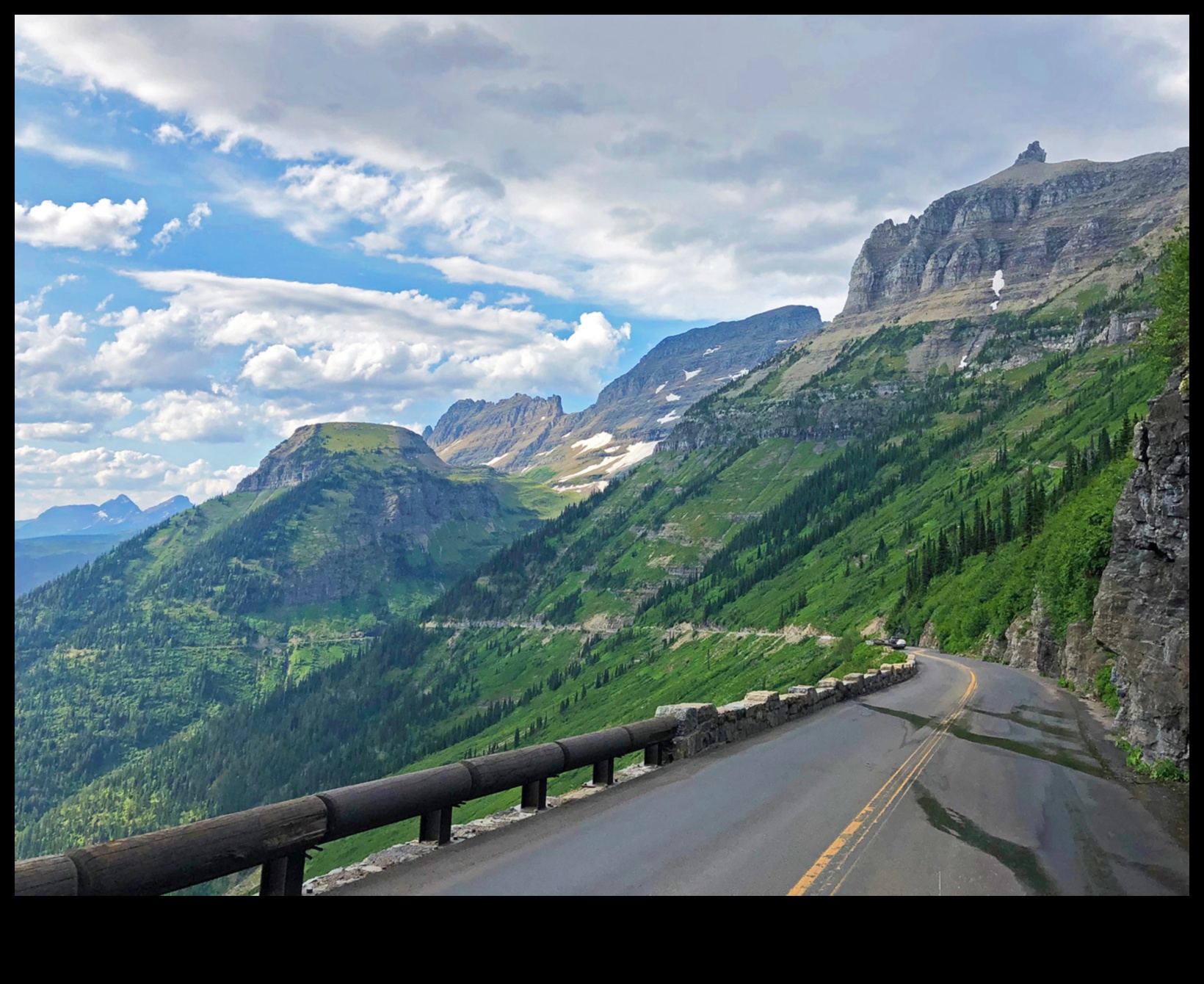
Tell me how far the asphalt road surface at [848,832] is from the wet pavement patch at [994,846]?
0.13ft

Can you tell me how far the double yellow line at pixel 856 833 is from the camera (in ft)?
34.3

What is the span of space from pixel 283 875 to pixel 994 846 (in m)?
11.1

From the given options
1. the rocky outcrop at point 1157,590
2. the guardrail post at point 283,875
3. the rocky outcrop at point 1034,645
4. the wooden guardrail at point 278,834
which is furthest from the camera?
the rocky outcrop at point 1034,645

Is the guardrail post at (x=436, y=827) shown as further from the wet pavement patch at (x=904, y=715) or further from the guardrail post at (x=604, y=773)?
the wet pavement patch at (x=904, y=715)

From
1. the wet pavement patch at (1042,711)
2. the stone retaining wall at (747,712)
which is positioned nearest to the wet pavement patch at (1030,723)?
the wet pavement patch at (1042,711)

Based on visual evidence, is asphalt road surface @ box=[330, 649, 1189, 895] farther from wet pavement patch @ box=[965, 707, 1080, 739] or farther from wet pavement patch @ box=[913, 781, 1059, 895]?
wet pavement patch @ box=[965, 707, 1080, 739]

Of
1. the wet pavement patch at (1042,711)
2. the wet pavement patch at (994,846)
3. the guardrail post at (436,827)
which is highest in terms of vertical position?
the guardrail post at (436,827)

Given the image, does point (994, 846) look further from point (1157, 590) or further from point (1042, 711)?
point (1042, 711)

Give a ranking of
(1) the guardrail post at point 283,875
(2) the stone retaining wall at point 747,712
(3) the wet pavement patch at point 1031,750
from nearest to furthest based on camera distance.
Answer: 1. (1) the guardrail post at point 283,875
2. (3) the wet pavement patch at point 1031,750
3. (2) the stone retaining wall at point 747,712

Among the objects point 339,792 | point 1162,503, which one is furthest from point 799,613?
point 339,792

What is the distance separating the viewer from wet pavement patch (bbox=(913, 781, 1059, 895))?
35.6ft
